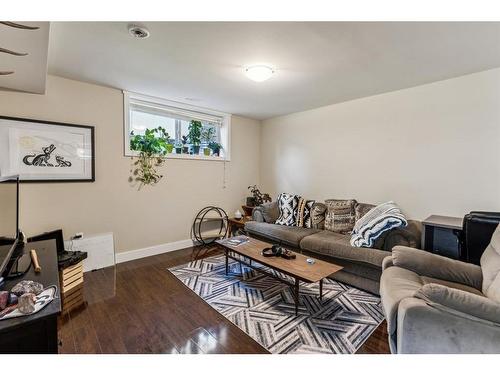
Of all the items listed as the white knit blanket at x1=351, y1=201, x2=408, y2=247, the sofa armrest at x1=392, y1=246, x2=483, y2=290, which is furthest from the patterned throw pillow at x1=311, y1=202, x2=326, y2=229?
the sofa armrest at x1=392, y1=246, x2=483, y2=290

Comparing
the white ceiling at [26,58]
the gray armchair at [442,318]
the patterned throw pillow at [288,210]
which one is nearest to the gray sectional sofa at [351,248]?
the patterned throw pillow at [288,210]

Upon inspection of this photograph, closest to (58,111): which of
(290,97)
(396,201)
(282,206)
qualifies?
(290,97)

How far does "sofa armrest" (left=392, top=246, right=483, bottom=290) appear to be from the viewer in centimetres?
177

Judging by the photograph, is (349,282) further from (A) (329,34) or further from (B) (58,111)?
(B) (58,111)

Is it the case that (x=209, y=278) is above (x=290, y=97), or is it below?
below

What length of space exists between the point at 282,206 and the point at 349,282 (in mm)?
1568

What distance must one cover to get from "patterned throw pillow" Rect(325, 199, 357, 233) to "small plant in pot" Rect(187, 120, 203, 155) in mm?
2378

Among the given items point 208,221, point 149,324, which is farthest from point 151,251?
point 149,324

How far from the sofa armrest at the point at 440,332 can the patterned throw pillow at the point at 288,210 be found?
236cm

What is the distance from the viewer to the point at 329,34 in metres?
1.83

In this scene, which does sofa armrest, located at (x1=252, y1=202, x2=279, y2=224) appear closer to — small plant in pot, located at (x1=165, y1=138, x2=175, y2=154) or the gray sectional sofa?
the gray sectional sofa

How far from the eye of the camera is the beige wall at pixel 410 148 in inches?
99.2
